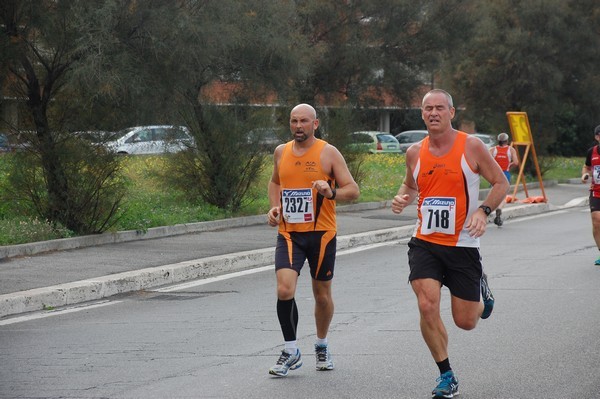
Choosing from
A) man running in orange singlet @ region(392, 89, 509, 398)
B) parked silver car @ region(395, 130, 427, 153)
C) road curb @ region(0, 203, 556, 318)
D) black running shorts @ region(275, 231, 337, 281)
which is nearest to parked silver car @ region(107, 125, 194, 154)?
road curb @ region(0, 203, 556, 318)

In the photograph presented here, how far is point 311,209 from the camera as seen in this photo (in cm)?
795

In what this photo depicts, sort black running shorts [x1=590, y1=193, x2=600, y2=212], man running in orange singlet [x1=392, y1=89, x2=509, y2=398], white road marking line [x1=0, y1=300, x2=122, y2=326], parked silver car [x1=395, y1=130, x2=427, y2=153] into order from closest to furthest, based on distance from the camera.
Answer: man running in orange singlet [x1=392, y1=89, x2=509, y2=398] < white road marking line [x1=0, y1=300, x2=122, y2=326] < black running shorts [x1=590, y1=193, x2=600, y2=212] < parked silver car [x1=395, y1=130, x2=427, y2=153]

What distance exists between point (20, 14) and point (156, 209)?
5.44 m

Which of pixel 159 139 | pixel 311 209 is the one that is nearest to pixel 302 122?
pixel 311 209

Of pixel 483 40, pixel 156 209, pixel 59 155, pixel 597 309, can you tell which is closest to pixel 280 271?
pixel 597 309

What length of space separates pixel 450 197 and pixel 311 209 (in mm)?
1285

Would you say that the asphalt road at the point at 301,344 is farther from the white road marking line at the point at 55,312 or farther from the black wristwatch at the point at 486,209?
the black wristwatch at the point at 486,209

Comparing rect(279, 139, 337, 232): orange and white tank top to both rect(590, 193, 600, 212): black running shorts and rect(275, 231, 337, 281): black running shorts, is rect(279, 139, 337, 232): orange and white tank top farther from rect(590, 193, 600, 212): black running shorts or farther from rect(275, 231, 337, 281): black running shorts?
rect(590, 193, 600, 212): black running shorts

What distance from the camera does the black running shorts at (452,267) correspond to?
7027 mm

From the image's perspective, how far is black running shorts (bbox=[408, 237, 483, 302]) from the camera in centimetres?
703

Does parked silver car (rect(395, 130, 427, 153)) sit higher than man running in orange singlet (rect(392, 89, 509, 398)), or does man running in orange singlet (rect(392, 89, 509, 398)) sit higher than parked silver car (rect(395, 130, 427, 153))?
parked silver car (rect(395, 130, 427, 153))

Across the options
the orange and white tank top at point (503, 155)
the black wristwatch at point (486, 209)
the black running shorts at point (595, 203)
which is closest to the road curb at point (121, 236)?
the orange and white tank top at point (503, 155)

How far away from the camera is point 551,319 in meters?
10.1

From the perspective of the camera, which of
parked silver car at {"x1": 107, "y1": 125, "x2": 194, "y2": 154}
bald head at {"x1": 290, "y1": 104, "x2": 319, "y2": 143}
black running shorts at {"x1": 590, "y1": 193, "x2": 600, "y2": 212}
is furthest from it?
parked silver car at {"x1": 107, "y1": 125, "x2": 194, "y2": 154}
